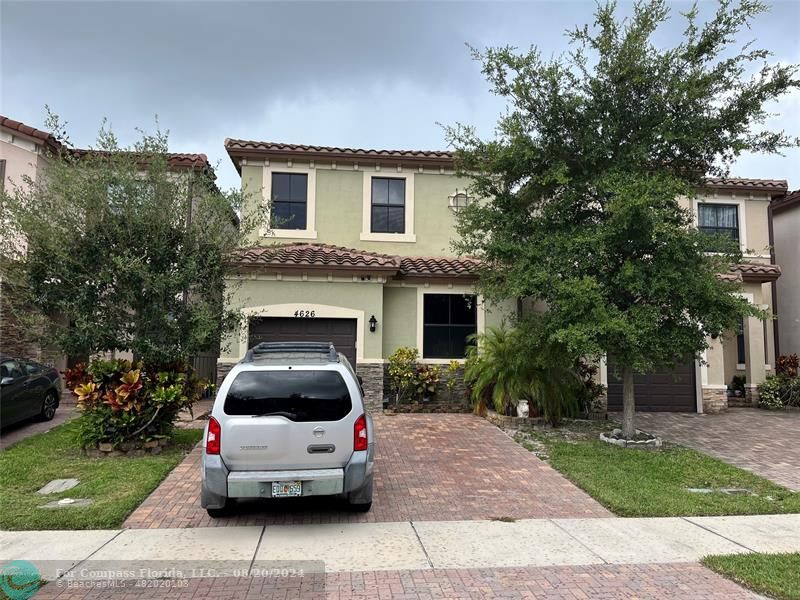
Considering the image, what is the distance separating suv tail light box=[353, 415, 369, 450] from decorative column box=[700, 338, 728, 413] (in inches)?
499

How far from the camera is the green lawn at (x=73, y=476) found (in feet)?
19.0

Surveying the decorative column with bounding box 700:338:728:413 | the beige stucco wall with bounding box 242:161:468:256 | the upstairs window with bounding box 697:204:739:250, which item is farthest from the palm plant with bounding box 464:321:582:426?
the upstairs window with bounding box 697:204:739:250

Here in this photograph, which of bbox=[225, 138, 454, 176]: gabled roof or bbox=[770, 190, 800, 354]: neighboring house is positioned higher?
bbox=[225, 138, 454, 176]: gabled roof

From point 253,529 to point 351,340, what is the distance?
25.7 ft

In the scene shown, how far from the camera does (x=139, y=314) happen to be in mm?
8664

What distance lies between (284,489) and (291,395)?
37.6 inches

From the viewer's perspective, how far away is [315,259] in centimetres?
1288

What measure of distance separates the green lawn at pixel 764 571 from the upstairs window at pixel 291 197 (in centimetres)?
1241

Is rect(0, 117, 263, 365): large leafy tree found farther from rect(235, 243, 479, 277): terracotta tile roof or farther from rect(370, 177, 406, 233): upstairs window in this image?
rect(370, 177, 406, 233): upstairs window

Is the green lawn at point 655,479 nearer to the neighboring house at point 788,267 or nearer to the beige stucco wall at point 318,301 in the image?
the beige stucco wall at point 318,301

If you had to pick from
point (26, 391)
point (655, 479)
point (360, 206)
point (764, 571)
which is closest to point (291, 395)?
point (764, 571)

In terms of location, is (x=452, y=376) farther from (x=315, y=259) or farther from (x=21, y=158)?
(x=21, y=158)

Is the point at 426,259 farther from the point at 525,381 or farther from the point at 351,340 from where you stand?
the point at 525,381

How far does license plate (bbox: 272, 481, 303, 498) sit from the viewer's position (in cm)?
532
